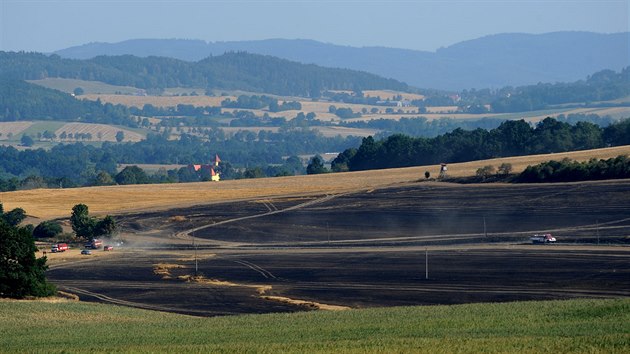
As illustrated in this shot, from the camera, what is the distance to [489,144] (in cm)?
14662

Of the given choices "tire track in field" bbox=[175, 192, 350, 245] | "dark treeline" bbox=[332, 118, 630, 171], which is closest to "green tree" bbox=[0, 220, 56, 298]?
"tire track in field" bbox=[175, 192, 350, 245]

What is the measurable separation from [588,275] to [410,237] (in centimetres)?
2325

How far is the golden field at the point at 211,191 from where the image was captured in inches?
4382

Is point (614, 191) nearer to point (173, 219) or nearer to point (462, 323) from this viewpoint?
point (173, 219)

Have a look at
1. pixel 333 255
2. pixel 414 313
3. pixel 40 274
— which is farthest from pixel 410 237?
pixel 414 313

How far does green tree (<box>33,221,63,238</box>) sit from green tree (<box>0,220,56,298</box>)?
114 feet

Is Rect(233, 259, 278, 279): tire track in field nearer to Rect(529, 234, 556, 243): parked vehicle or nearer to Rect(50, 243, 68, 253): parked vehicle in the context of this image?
Rect(50, 243, 68, 253): parked vehicle

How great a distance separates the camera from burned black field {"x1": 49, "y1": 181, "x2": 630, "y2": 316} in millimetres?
62781

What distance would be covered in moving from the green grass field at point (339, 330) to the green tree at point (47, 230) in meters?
41.6

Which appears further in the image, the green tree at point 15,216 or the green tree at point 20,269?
the green tree at point 15,216

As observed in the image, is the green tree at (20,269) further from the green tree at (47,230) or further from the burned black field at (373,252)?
the green tree at (47,230)

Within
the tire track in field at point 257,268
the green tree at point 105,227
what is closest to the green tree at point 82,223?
the green tree at point 105,227

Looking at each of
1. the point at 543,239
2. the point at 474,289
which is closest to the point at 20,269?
the point at 474,289

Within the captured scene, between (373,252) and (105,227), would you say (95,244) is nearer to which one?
(105,227)
